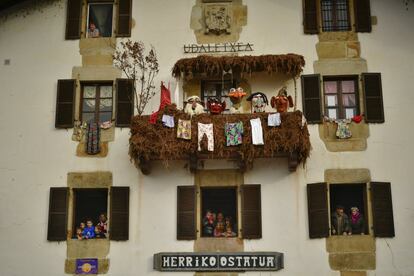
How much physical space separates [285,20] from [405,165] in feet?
18.4

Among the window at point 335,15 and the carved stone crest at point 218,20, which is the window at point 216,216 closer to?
the carved stone crest at point 218,20

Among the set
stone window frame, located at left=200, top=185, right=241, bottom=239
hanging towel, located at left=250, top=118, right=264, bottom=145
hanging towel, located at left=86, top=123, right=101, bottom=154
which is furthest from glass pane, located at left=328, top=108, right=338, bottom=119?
hanging towel, located at left=86, top=123, right=101, bottom=154

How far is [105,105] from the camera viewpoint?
67.5 ft

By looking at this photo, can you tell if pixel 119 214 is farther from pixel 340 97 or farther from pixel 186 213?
pixel 340 97

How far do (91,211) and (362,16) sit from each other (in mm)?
9973

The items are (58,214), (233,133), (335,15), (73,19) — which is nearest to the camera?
(233,133)

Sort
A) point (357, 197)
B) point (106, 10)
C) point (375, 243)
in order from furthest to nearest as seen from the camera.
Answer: point (106, 10), point (357, 197), point (375, 243)

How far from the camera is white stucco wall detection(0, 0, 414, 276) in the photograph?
62.3 feet

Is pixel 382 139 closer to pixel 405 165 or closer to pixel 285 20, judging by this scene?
pixel 405 165

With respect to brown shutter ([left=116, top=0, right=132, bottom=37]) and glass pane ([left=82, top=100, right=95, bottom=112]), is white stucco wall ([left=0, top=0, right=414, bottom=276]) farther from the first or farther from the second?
glass pane ([left=82, top=100, right=95, bottom=112])

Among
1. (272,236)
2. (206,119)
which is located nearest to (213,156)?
(206,119)

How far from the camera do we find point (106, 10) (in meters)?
21.5

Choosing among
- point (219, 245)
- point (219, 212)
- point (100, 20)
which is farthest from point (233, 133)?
point (100, 20)

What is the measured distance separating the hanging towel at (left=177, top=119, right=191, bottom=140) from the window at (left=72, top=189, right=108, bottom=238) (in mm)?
3037
